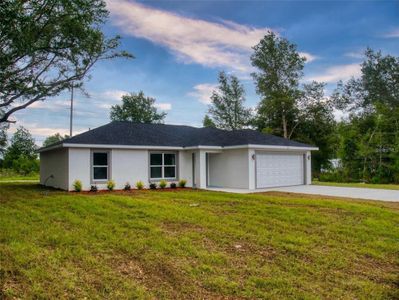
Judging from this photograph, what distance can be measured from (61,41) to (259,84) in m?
25.7

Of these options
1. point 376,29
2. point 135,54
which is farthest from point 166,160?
point 376,29

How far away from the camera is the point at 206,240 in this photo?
6887mm

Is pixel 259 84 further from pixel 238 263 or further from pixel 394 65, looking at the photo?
pixel 238 263

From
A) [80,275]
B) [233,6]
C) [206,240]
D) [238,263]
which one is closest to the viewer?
[80,275]

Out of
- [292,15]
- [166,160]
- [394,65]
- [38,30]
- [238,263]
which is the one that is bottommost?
[238,263]

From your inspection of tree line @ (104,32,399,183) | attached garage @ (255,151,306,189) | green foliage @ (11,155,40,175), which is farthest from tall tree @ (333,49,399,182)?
green foliage @ (11,155,40,175)

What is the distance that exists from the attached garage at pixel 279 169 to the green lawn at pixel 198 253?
323 inches

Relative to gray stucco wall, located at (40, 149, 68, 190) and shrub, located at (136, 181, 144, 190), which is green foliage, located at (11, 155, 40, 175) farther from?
shrub, located at (136, 181, 144, 190)

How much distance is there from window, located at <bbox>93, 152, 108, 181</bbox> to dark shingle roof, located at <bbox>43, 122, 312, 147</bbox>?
2.38 ft

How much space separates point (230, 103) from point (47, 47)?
30248mm

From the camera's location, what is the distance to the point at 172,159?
63.3 feet

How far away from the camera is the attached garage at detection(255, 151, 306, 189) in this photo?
1841cm

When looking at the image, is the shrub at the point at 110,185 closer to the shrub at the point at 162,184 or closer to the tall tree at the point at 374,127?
the shrub at the point at 162,184

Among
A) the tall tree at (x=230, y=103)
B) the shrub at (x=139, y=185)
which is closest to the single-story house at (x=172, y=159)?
the shrub at (x=139, y=185)
